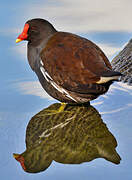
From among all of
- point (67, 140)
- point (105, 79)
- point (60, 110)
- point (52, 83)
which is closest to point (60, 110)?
point (60, 110)

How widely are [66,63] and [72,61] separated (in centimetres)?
8

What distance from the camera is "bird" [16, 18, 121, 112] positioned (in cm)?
341

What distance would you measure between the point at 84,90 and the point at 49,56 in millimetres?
637

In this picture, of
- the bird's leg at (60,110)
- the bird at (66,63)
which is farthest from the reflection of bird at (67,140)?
the bird at (66,63)

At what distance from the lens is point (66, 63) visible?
3.52 m

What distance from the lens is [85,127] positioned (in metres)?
3.64

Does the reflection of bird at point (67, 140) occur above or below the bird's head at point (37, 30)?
below

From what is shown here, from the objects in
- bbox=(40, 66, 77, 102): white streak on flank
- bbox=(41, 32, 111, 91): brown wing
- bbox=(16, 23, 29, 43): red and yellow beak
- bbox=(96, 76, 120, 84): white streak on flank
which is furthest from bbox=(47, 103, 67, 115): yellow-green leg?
bbox=(16, 23, 29, 43): red and yellow beak

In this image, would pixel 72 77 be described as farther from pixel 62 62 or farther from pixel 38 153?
pixel 38 153

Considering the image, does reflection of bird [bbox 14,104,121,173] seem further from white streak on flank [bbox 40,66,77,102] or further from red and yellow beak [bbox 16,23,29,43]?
red and yellow beak [bbox 16,23,29,43]

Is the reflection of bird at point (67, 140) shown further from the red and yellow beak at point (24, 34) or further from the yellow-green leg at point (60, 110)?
the red and yellow beak at point (24, 34)

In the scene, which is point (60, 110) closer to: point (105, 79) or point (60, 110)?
point (60, 110)

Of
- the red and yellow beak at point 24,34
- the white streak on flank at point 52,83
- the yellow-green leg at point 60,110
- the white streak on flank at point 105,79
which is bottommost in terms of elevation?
the yellow-green leg at point 60,110

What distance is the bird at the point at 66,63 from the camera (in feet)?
11.2
